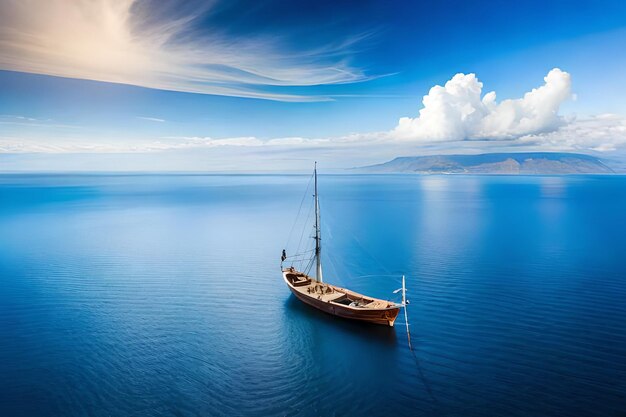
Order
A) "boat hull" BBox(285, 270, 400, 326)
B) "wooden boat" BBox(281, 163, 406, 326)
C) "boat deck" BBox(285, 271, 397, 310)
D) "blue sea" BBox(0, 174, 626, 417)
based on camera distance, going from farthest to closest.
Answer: "boat deck" BBox(285, 271, 397, 310) < "wooden boat" BBox(281, 163, 406, 326) < "boat hull" BBox(285, 270, 400, 326) < "blue sea" BBox(0, 174, 626, 417)

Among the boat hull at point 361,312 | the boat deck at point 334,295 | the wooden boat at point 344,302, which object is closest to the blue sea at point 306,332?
the boat hull at point 361,312

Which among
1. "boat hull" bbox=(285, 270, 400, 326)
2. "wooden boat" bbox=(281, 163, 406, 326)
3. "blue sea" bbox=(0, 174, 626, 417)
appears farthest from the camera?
"wooden boat" bbox=(281, 163, 406, 326)

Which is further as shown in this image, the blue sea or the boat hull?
the boat hull

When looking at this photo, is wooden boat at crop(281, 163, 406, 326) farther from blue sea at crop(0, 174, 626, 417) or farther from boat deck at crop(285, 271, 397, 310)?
blue sea at crop(0, 174, 626, 417)

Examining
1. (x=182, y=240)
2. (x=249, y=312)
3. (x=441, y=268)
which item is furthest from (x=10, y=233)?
(x=441, y=268)

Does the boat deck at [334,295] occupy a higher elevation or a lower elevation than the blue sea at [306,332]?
higher

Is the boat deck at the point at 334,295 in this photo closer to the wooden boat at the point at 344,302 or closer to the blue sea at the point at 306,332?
the wooden boat at the point at 344,302

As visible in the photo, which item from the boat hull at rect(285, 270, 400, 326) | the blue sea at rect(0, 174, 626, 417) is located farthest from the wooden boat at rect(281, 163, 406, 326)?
the blue sea at rect(0, 174, 626, 417)

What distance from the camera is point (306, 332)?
127 ft

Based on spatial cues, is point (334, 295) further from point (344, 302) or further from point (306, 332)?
point (306, 332)

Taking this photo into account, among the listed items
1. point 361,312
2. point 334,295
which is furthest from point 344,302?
point 361,312

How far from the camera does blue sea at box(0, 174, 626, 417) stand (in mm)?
27281

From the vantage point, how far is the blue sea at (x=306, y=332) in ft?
89.5

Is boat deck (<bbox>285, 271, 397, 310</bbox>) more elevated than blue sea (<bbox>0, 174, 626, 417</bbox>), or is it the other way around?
boat deck (<bbox>285, 271, 397, 310</bbox>)
